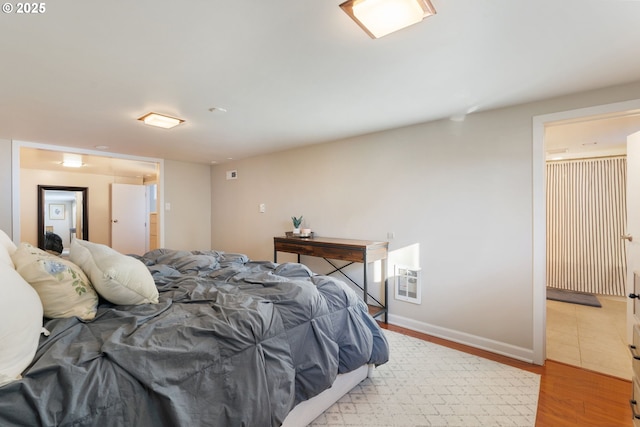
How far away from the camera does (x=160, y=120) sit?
114 inches

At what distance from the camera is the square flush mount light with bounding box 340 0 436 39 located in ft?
4.38

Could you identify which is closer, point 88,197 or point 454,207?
point 454,207

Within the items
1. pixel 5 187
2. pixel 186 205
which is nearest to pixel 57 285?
pixel 5 187

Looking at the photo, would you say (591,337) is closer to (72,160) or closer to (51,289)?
(51,289)

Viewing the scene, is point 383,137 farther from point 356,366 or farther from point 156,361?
point 156,361

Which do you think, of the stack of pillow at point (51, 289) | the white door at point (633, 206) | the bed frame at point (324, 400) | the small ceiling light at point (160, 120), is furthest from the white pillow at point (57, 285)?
the white door at point (633, 206)

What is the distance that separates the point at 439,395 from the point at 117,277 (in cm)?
213

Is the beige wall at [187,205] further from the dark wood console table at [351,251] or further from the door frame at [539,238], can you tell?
the door frame at [539,238]

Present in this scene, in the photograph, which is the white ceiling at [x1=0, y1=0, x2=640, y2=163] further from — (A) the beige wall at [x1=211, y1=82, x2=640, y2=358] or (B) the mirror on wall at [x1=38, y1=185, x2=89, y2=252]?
(B) the mirror on wall at [x1=38, y1=185, x2=89, y2=252]

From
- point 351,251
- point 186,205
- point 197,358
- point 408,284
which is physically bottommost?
point 408,284

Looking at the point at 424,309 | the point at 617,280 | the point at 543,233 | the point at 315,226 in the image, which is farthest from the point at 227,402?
the point at 617,280

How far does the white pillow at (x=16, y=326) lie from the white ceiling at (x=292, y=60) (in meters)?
1.24

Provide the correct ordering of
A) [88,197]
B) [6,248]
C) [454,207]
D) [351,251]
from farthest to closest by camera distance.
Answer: [88,197], [351,251], [454,207], [6,248]

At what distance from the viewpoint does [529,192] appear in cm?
251
